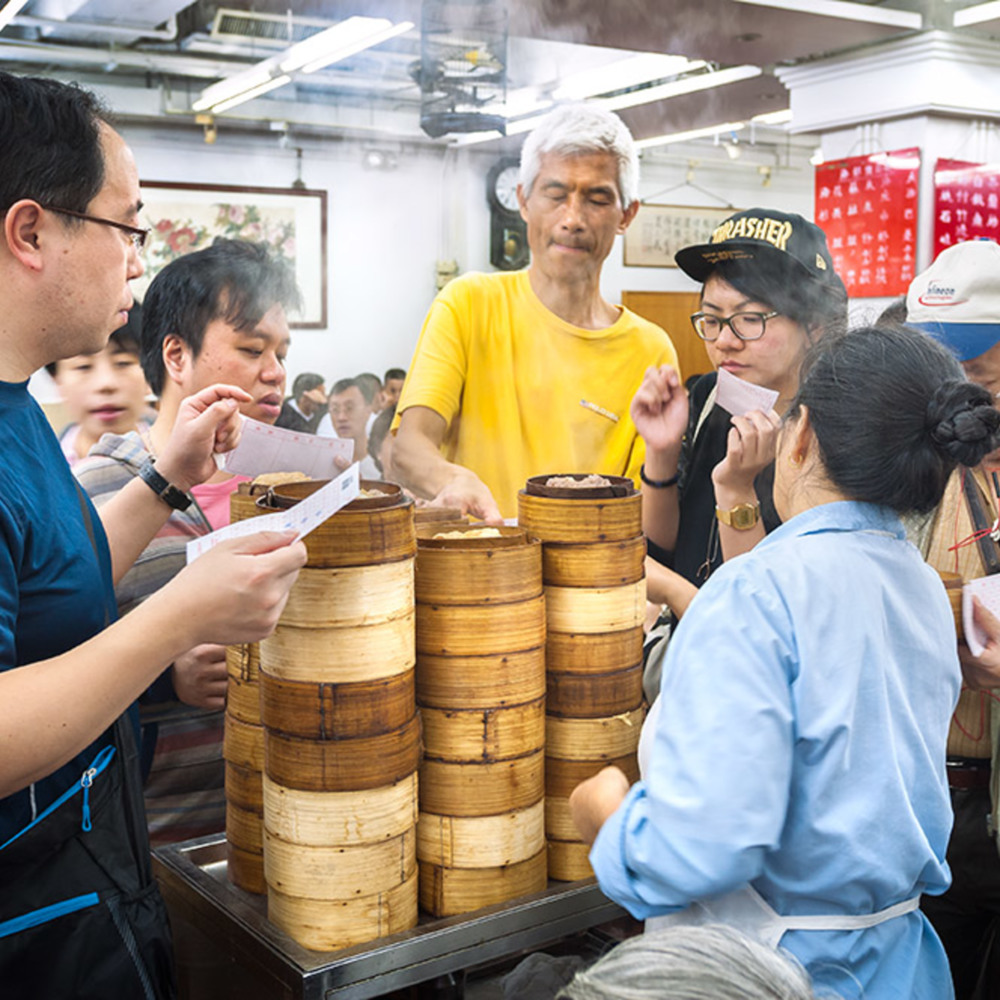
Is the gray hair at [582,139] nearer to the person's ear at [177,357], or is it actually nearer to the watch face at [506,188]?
the person's ear at [177,357]

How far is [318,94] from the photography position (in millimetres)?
7438

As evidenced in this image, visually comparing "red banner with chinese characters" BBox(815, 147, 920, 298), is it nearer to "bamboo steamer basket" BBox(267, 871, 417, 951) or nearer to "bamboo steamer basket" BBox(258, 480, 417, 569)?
"bamboo steamer basket" BBox(258, 480, 417, 569)

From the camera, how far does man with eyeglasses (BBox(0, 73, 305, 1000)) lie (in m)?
1.08

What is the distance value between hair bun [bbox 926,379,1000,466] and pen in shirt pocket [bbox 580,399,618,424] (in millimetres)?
1210

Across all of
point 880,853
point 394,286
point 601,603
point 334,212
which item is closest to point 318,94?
point 334,212

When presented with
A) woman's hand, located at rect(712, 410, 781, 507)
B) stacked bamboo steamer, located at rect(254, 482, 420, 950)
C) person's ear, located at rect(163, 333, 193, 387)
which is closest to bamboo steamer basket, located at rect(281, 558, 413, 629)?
stacked bamboo steamer, located at rect(254, 482, 420, 950)

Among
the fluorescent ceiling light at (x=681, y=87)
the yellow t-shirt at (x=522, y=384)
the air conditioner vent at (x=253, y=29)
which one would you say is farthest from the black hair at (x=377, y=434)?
the yellow t-shirt at (x=522, y=384)

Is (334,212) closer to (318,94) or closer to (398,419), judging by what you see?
(318,94)

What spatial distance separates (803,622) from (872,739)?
15 centimetres

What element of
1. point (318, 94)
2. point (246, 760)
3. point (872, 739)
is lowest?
point (246, 760)

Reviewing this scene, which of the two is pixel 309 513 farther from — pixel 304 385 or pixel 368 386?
pixel 368 386

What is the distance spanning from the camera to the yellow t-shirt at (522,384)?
7.88ft

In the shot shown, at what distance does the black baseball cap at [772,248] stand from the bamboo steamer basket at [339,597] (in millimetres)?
1182

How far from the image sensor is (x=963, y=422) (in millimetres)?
1167
